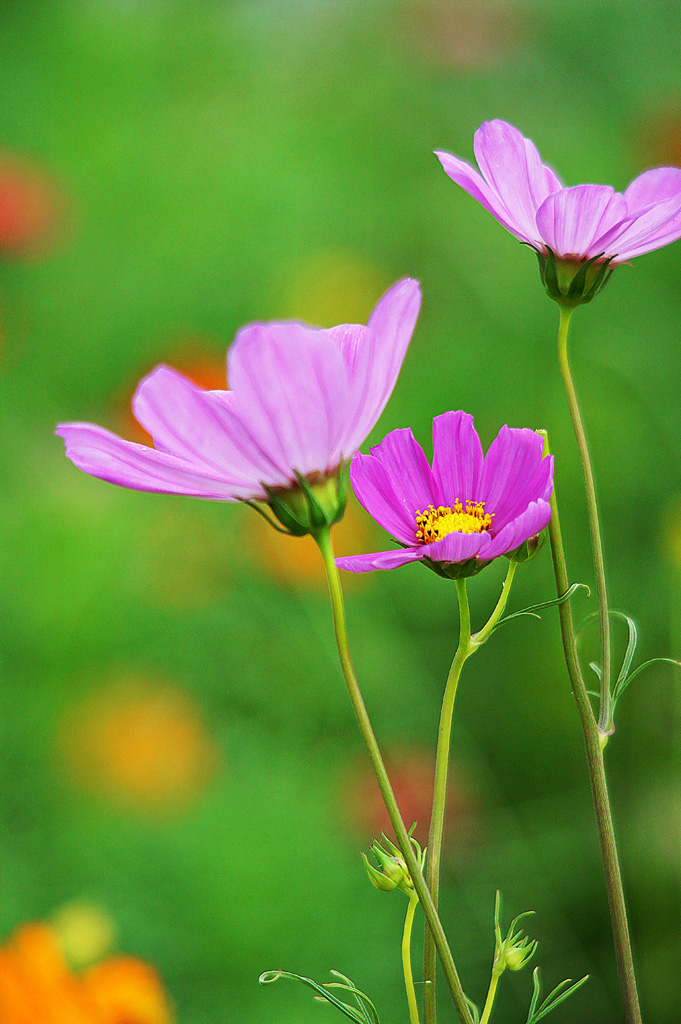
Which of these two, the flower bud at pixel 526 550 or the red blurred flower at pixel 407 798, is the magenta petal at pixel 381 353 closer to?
the flower bud at pixel 526 550

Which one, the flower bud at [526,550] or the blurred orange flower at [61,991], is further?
the blurred orange flower at [61,991]

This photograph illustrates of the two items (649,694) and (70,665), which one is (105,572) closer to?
(70,665)

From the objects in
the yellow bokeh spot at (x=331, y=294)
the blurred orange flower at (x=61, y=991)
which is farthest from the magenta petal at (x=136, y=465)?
the yellow bokeh spot at (x=331, y=294)

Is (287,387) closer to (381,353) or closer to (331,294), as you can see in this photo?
(381,353)

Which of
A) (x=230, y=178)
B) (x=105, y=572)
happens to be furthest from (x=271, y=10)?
(x=105, y=572)

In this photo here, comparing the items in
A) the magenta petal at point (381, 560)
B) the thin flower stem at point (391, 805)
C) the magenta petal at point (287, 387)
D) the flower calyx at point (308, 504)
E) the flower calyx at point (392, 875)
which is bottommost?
the flower calyx at point (392, 875)

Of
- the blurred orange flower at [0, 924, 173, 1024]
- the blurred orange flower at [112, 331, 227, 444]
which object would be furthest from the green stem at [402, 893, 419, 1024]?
the blurred orange flower at [112, 331, 227, 444]
